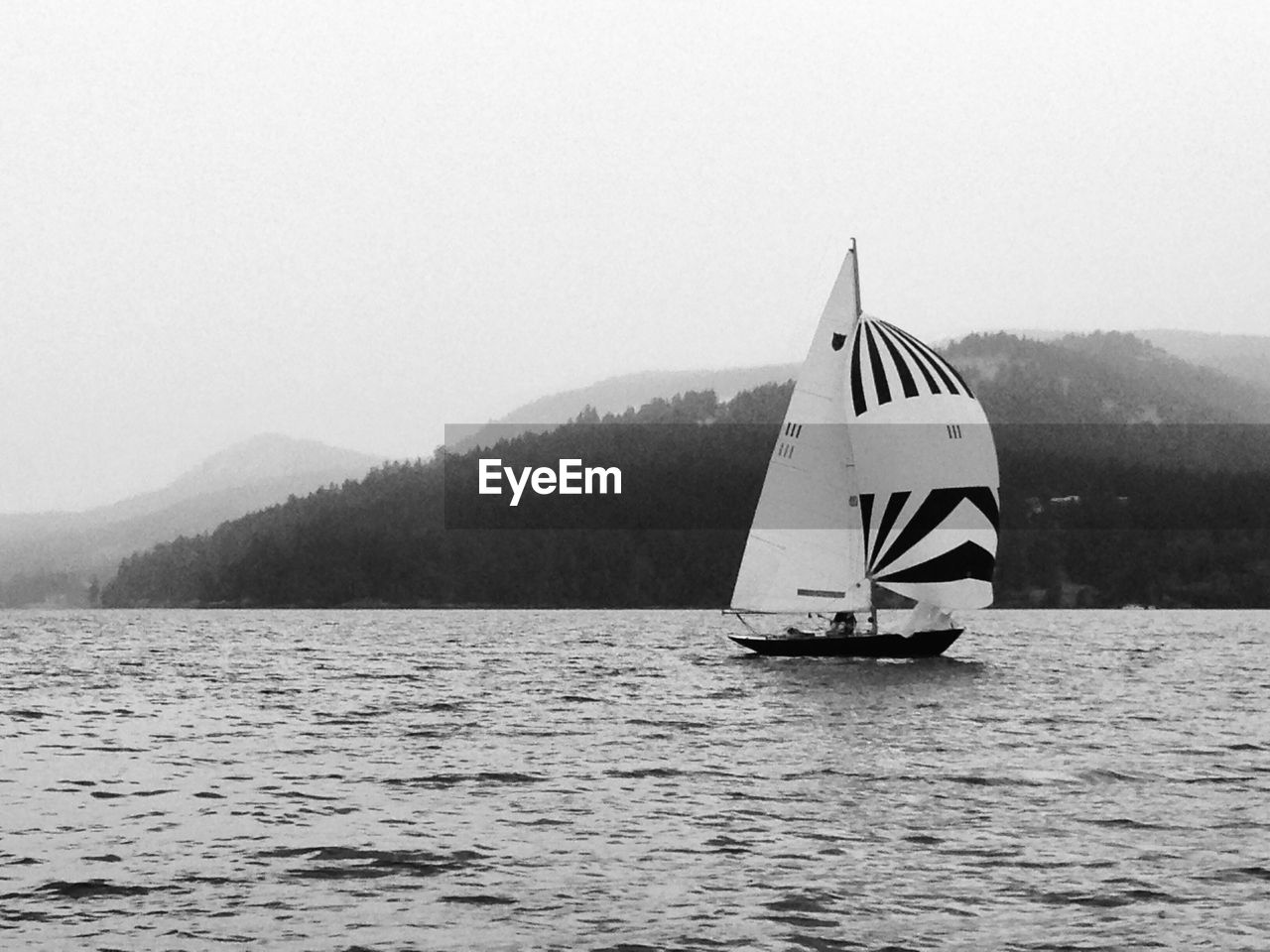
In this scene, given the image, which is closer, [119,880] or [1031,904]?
[1031,904]

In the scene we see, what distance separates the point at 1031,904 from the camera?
1972 cm

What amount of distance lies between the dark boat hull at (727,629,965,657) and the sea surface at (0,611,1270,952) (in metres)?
2.75

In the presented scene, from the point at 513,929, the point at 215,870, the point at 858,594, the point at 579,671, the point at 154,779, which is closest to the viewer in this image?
the point at 513,929

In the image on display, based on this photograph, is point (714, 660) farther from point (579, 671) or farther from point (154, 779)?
point (154, 779)

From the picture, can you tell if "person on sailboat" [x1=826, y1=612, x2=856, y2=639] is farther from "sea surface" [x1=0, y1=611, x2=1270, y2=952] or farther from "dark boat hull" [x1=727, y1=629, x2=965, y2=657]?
"sea surface" [x1=0, y1=611, x2=1270, y2=952]

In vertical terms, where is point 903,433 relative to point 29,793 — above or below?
above

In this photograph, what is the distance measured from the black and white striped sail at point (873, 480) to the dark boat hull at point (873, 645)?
1413 mm

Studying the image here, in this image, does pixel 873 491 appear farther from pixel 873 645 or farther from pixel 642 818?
pixel 642 818

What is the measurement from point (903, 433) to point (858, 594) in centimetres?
721

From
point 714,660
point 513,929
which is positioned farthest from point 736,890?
point 714,660

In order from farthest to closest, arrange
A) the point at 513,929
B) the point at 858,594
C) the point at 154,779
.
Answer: the point at 858,594 < the point at 154,779 < the point at 513,929

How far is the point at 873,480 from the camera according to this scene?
2441 inches

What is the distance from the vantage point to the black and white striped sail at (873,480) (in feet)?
202

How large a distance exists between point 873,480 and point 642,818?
3695cm
